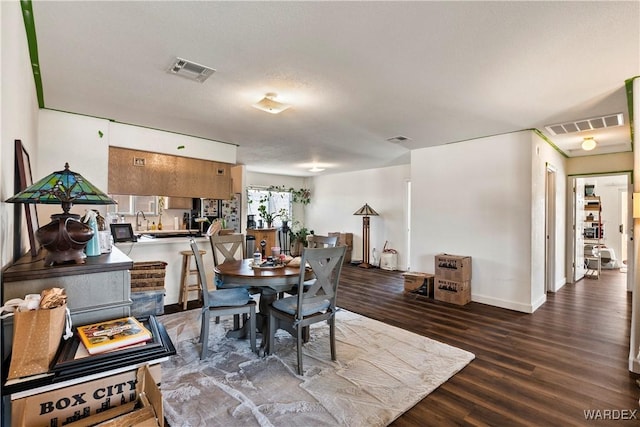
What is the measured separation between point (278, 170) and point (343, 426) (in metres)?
6.78

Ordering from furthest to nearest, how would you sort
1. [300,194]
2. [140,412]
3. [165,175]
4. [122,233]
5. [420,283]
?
1. [300,194]
2. [420,283]
3. [165,175]
4. [122,233]
5. [140,412]

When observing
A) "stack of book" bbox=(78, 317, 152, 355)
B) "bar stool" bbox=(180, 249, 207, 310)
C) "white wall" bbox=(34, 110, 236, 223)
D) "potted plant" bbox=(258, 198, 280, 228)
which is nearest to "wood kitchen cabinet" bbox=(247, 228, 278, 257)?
"potted plant" bbox=(258, 198, 280, 228)

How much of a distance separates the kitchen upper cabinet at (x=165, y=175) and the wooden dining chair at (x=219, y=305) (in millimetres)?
1964

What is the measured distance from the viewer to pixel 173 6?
171 cm

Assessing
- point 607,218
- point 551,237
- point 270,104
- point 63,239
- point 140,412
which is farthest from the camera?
point 607,218

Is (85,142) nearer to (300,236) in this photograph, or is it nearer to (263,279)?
(263,279)

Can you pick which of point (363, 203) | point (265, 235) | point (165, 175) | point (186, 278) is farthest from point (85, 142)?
point (363, 203)

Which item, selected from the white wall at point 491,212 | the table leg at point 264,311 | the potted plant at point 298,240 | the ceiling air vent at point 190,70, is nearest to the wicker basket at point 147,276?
the table leg at point 264,311

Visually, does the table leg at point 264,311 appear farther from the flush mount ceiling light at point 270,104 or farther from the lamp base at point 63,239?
the flush mount ceiling light at point 270,104

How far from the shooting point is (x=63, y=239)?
1.39 m

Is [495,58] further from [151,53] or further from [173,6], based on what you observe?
[151,53]

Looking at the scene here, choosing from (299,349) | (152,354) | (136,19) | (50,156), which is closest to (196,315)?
(299,349)

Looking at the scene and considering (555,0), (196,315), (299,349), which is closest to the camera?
(555,0)

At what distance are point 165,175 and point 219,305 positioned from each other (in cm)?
247
